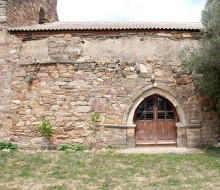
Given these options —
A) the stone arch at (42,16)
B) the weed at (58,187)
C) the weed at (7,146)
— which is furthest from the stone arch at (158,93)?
the stone arch at (42,16)

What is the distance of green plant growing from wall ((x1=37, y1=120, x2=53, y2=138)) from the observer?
27.4ft

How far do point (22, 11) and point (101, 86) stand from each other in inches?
172

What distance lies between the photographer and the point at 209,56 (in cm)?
738

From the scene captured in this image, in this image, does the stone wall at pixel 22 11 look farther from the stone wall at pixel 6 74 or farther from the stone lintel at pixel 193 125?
the stone lintel at pixel 193 125

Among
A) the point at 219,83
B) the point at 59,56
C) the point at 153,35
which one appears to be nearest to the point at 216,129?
the point at 219,83

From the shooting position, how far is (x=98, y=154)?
25.3 feet

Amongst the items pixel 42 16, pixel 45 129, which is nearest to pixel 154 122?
pixel 45 129

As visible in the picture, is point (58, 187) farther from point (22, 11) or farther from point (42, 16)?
point (42, 16)

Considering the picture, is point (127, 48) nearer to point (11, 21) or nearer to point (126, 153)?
point (126, 153)

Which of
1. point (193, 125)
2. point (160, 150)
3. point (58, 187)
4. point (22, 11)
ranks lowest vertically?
point (58, 187)

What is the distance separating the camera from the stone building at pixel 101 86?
8.57 m

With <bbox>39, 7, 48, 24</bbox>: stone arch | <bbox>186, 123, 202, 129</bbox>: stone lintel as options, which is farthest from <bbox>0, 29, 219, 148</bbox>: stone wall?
<bbox>39, 7, 48, 24</bbox>: stone arch

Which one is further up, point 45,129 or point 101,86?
point 101,86

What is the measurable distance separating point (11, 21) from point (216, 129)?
7.54 meters
